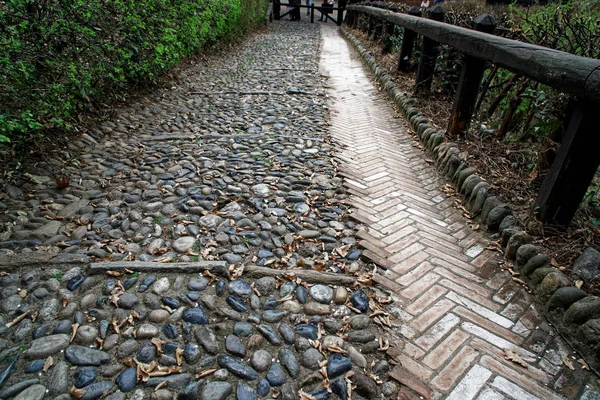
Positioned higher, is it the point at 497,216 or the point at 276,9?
the point at 276,9

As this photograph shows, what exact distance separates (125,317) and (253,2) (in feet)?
44.4

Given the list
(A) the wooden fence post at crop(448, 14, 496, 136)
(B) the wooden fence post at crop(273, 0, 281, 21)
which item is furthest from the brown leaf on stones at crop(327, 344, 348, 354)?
(B) the wooden fence post at crop(273, 0, 281, 21)

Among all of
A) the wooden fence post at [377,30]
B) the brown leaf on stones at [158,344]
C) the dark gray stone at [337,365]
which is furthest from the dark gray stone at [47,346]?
the wooden fence post at [377,30]

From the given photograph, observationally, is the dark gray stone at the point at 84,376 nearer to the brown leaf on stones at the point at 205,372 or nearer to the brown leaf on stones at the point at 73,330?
the brown leaf on stones at the point at 73,330

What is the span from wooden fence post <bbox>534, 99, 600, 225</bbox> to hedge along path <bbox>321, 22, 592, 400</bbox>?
1.68 feet

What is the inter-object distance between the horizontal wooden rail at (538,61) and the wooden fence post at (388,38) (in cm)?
463

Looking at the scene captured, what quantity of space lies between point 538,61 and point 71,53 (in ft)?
13.1

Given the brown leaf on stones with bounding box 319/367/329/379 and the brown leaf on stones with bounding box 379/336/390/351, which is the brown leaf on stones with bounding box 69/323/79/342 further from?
the brown leaf on stones with bounding box 379/336/390/351

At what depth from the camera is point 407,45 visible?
22.2 feet

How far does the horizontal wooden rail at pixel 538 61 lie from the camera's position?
2.22 meters

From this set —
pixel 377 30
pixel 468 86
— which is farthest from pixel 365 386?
pixel 377 30

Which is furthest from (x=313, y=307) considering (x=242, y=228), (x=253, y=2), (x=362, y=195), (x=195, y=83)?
(x=253, y=2)

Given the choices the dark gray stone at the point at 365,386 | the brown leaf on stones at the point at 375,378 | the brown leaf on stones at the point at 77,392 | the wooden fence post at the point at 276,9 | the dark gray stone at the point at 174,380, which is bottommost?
the brown leaf on stones at the point at 375,378

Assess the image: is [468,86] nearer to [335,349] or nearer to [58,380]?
[335,349]
